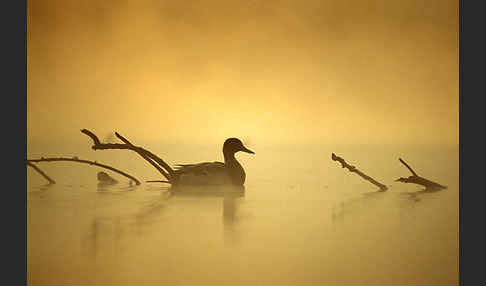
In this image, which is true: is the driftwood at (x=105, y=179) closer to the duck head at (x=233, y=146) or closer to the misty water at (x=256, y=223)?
the misty water at (x=256, y=223)

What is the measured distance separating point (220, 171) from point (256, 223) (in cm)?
23

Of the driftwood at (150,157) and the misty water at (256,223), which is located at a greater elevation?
the driftwood at (150,157)

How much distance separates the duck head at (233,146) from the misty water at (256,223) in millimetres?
33

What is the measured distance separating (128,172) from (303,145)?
0.65m

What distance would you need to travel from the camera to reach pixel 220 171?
3.17 meters

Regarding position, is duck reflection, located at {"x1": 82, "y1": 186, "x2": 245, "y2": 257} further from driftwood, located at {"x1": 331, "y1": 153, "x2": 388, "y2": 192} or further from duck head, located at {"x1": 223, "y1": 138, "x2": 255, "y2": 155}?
driftwood, located at {"x1": 331, "y1": 153, "x2": 388, "y2": 192}

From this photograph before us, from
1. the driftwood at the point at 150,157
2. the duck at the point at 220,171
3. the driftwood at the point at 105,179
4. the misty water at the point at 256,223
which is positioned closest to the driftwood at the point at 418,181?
the misty water at the point at 256,223

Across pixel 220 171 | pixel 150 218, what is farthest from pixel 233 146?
pixel 150 218

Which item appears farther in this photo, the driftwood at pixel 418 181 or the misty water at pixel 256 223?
the driftwood at pixel 418 181

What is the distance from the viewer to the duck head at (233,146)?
10.4ft

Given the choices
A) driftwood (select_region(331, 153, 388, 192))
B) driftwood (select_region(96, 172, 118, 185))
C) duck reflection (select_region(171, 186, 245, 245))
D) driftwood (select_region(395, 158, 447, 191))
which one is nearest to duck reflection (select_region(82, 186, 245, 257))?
duck reflection (select_region(171, 186, 245, 245))

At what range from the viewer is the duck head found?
318 centimetres

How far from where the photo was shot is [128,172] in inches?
127

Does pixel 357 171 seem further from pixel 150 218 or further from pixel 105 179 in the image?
pixel 105 179
